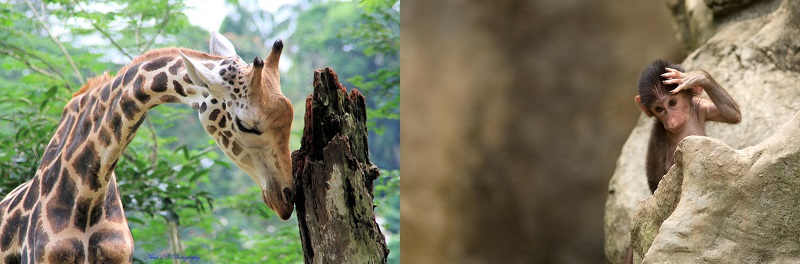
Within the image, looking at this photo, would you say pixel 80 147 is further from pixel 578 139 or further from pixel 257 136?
pixel 578 139

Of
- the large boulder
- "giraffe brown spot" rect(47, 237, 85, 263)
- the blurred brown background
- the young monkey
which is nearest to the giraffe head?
"giraffe brown spot" rect(47, 237, 85, 263)

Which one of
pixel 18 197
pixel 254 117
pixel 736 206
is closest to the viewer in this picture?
pixel 736 206

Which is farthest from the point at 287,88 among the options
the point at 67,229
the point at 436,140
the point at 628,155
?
the point at 67,229

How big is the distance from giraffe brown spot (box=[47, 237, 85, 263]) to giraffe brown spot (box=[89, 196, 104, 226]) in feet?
0.23

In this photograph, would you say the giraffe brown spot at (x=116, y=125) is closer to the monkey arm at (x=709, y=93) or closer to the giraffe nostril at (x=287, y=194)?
the giraffe nostril at (x=287, y=194)

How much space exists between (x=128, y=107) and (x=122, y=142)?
104mm

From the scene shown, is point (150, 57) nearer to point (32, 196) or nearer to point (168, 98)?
point (168, 98)

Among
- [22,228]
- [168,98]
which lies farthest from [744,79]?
[22,228]

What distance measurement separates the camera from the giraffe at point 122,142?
200 cm

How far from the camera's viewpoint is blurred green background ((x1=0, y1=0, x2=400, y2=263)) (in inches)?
151

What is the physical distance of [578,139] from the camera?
379 centimetres

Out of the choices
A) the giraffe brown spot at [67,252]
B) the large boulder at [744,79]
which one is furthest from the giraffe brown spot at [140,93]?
the large boulder at [744,79]

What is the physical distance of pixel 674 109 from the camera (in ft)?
7.34

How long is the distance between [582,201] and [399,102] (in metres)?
1.16
